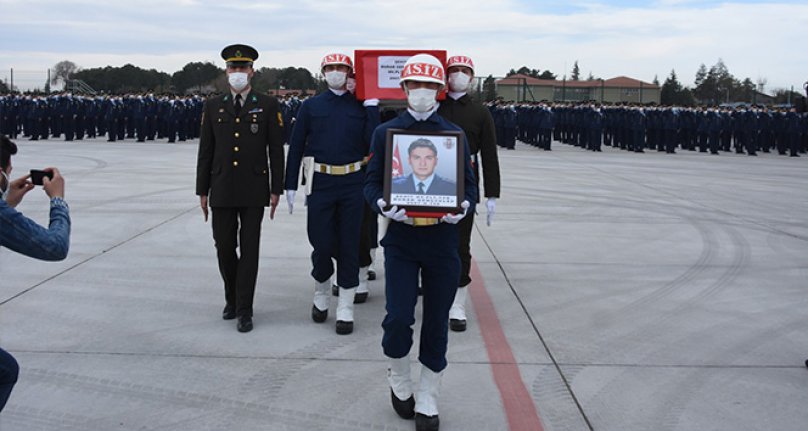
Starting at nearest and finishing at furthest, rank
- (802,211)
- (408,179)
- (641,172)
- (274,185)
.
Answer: (408,179), (274,185), (802,211), (641,172)

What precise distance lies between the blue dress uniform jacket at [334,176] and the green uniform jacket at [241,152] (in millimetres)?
172

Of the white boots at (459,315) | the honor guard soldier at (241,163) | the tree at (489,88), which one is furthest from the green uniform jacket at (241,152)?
the tree at (489,88)

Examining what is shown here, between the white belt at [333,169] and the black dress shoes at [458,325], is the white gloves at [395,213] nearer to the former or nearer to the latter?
the white belt at [333,169]

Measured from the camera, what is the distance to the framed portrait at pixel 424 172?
3.77m

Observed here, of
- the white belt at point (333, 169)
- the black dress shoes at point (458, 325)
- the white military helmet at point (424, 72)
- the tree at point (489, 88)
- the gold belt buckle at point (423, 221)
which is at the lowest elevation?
the black dress shoes at point (458, 325)

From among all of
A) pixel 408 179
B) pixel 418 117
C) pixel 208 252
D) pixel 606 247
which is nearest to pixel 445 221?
pixel 408 179

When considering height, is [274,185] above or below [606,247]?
above

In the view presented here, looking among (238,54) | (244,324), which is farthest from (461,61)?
(244,324)

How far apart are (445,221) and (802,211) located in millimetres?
10524

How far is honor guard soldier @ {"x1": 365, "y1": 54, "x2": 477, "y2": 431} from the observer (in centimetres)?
391

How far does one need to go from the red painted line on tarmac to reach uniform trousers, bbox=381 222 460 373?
540mm

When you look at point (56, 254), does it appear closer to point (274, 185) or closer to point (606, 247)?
point (274, 185)

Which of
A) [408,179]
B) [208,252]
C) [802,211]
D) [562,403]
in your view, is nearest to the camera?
[408,179]

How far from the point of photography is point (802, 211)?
12.4 meters
